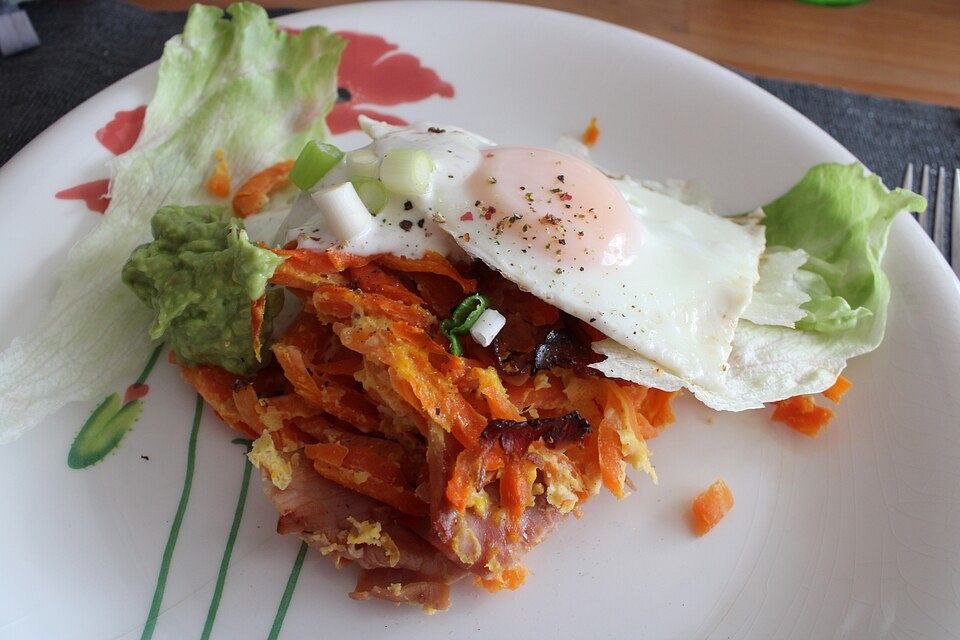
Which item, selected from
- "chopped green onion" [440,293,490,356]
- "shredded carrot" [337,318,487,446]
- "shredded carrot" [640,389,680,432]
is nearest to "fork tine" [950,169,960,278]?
"shredded carrot" [640,389,680,432]

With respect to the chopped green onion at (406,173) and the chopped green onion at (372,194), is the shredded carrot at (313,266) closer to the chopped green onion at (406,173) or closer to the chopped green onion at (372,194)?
the chopped green onion at (372,194)

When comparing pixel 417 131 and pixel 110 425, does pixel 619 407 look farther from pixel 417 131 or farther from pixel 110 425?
pixel 110 425

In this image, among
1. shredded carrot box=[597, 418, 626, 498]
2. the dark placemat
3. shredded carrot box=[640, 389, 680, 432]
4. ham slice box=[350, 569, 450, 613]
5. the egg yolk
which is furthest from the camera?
the dark placemat

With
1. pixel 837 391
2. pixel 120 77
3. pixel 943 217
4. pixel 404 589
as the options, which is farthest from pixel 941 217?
pixel 120 77

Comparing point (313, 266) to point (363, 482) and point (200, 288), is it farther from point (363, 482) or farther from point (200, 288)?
point (363, 482)

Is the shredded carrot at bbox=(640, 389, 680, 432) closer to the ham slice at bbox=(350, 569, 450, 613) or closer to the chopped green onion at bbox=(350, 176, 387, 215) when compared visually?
the ham slice at bbox=(350, 569, 450, 613)

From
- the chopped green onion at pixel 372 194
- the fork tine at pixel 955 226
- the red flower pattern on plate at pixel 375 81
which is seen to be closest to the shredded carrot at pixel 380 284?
the chopped green onion at pixel 372 194
